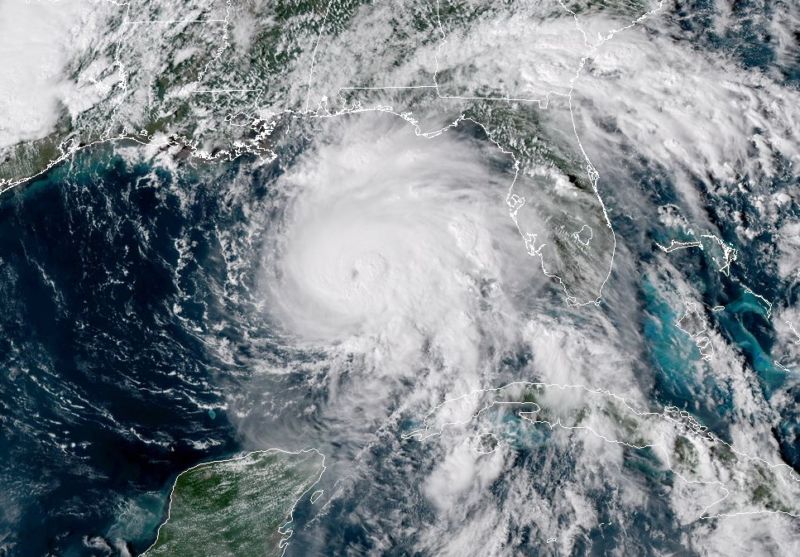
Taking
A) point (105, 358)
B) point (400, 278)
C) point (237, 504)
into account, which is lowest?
point (237, 504)

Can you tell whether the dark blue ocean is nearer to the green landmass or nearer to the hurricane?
the hurricane

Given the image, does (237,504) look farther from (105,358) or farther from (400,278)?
(400,278)

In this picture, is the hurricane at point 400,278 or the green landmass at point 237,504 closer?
the hurricane at point 400,278

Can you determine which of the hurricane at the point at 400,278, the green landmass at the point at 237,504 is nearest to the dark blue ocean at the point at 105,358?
the hurricane at the point at 400,278

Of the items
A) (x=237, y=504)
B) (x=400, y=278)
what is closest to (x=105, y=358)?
(x=237, y=504)

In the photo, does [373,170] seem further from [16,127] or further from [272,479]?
[16,127]

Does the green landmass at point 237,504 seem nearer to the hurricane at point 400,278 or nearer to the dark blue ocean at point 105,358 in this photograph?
the hurricane at point 400,278

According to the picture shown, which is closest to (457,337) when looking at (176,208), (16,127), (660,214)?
(660,214)

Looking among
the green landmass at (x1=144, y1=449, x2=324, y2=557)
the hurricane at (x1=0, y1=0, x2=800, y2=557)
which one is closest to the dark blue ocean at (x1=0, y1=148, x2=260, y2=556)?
the hurricane at (x1=0, y1=0, x2=800, y2=557)

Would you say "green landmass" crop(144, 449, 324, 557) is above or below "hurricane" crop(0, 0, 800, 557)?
below
